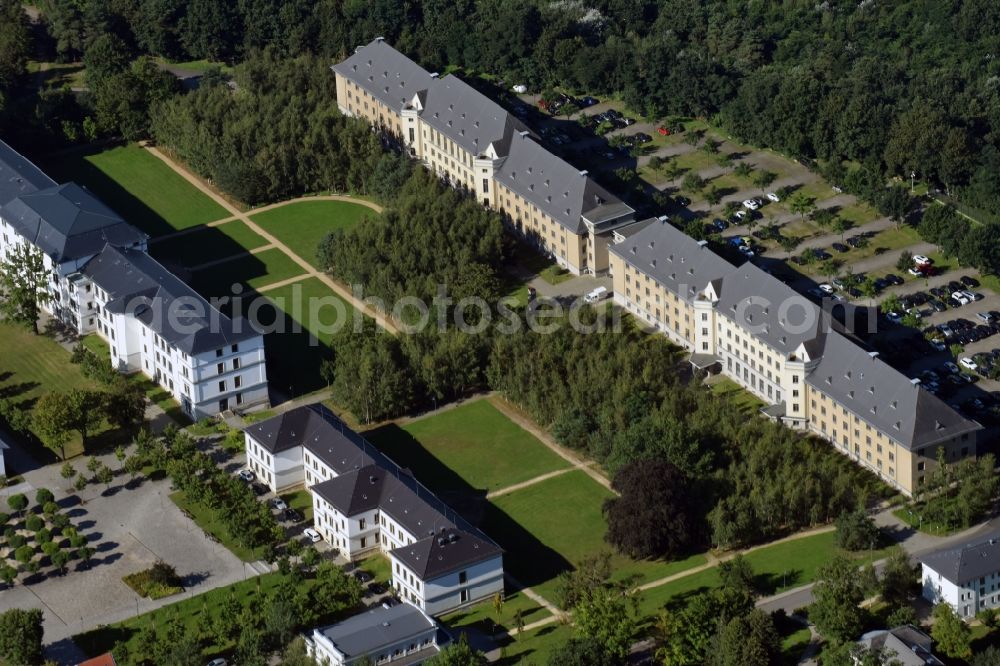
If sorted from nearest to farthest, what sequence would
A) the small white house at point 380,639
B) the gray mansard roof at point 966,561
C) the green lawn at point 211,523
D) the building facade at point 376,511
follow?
1. the small white house at point 380,639
2. the gray mansard roof at point 966,561
3. the building facade at point 376,511
4. the green lawn at point 211,523

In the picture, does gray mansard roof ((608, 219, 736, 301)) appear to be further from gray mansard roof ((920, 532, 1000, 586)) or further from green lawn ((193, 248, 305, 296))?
gray mansard roof ((920, 532, 1000, 586))

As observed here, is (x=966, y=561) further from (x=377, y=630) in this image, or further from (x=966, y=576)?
(x=377, y=630)

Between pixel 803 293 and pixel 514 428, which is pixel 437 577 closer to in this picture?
pixel 514 428

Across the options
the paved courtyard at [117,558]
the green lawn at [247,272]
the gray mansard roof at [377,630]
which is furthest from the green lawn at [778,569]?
the green lawn at [247,272]


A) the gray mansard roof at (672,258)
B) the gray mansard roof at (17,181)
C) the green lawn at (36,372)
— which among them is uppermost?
the gray mansard roof at (17,181)

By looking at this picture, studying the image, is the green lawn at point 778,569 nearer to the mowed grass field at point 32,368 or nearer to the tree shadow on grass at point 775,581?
the tree shadow on grass at point 775,581

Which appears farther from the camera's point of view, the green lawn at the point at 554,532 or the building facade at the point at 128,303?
the building facade at the point at 128,303
